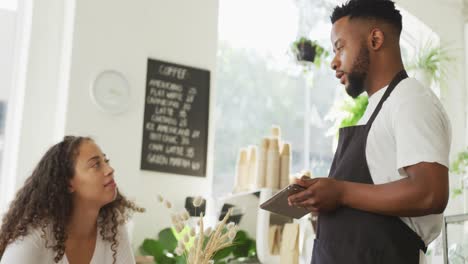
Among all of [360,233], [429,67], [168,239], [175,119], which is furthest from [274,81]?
[360,233]

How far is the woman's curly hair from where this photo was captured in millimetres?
2465

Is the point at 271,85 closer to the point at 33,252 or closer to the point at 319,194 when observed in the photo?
the point at 33,252

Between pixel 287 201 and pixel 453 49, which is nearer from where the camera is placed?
pixel 287 201

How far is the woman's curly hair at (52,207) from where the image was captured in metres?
2.46

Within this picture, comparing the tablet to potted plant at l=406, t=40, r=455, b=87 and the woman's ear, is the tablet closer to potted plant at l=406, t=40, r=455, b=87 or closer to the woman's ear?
the woman's ear

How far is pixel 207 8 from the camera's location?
4.49 m

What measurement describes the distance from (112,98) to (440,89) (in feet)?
8.32

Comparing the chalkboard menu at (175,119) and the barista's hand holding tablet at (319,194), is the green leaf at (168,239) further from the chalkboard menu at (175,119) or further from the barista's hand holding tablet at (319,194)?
the barista's hand holding tablet at (319,194)

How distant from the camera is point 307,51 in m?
4.70

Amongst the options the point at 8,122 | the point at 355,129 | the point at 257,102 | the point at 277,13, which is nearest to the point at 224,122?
the point at 257,102

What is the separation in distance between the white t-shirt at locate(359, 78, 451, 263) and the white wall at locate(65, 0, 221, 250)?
2.55m

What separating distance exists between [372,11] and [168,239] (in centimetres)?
250

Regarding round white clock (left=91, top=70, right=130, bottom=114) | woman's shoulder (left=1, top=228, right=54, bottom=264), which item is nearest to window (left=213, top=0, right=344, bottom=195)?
round white clock (left=91, top=70, right=130, bottom=114)

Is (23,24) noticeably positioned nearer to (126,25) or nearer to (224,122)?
(126,25)
